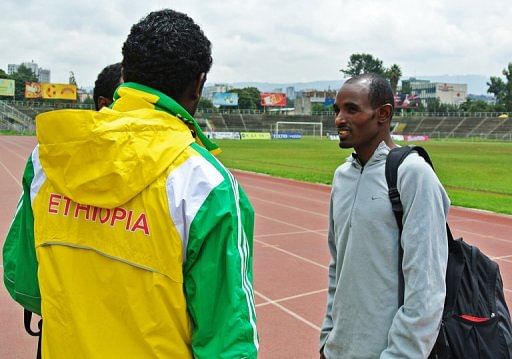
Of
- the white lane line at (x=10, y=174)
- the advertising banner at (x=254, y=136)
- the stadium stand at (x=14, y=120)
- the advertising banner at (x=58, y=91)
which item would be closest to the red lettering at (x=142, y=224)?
the white lane line at (x=10, y=174)

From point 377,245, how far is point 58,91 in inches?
3170

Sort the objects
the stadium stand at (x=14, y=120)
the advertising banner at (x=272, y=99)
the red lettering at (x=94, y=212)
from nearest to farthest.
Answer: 1. the red lettering at (x=94, y=212)
2. the stadium stand at (x=14, y=120)
3. the advertising banner at (x=272, y=99)

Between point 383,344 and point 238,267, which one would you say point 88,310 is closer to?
point 238,267

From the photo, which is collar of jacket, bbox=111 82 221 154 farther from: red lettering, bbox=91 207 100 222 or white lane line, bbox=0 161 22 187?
white lane line, bbox=0 161 22 187

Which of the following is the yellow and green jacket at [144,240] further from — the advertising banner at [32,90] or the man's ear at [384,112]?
the advertising banner at [32,90]

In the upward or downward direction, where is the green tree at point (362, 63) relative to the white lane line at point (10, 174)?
upward

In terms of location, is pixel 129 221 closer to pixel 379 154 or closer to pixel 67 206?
pixel 67 206

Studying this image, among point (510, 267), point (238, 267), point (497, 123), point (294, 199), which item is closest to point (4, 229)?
point (294, 199)

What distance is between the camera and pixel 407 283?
1877 mm

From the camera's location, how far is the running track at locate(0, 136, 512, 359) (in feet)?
14.1

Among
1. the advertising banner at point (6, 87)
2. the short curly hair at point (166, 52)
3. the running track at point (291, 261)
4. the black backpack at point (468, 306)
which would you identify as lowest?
the running track at point (291, 261)

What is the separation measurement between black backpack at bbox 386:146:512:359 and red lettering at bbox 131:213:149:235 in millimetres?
981

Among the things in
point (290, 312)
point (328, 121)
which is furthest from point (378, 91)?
point (328, 121)

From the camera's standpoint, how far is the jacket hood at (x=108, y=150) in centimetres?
144
